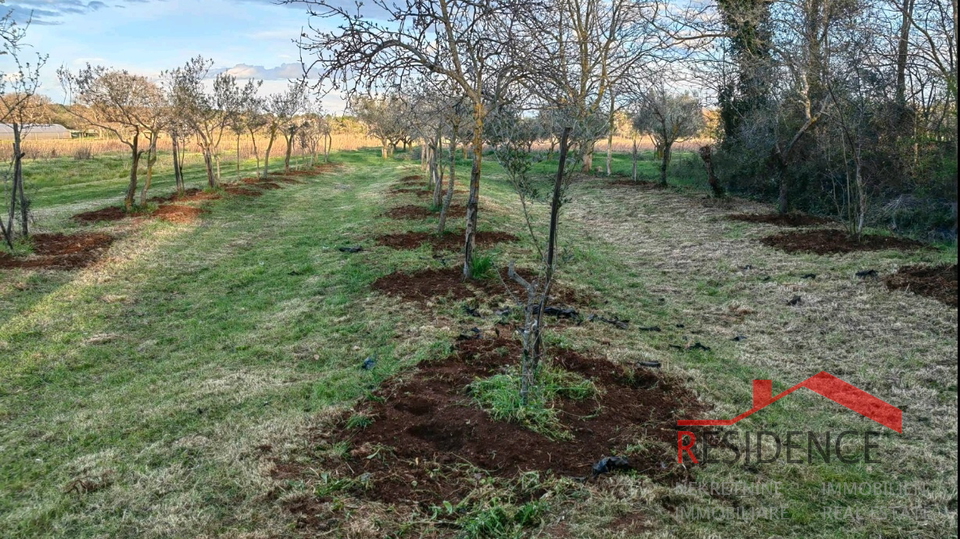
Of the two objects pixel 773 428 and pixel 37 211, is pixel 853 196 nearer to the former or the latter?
pixel 773 428

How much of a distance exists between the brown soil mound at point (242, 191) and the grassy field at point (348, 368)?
6.85 meters

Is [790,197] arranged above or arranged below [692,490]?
above

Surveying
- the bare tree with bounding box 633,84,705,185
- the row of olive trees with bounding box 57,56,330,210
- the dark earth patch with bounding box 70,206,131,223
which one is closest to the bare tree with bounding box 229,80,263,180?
the row of olive trees with bounding box 57,56,330,210

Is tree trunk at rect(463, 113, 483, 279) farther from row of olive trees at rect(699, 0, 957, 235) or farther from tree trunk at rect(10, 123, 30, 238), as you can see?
tree trunk at rect(10, 123, 30, 238)

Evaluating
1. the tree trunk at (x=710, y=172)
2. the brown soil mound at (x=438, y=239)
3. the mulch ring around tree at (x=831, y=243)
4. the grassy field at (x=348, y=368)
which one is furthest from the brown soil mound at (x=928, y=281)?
the tree trunk at (x=710, y=172)

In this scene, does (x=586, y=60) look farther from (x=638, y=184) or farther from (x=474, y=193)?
(x=638, y=184)

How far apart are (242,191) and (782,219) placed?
16.9 metres

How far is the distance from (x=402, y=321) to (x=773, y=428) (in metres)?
4.13

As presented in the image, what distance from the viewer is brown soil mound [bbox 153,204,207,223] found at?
1523 cm

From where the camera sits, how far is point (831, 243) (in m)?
11.1

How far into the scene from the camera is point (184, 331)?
7.57 metres

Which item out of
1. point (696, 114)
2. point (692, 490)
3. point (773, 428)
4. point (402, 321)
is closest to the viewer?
point (692, 490)

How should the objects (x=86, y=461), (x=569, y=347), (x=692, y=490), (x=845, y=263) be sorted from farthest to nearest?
(x=845, y=263) < (x=569, y=347) < (x=86, y=461) < (x=692, y=490)

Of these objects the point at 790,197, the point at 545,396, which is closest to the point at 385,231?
the point at 545,396
